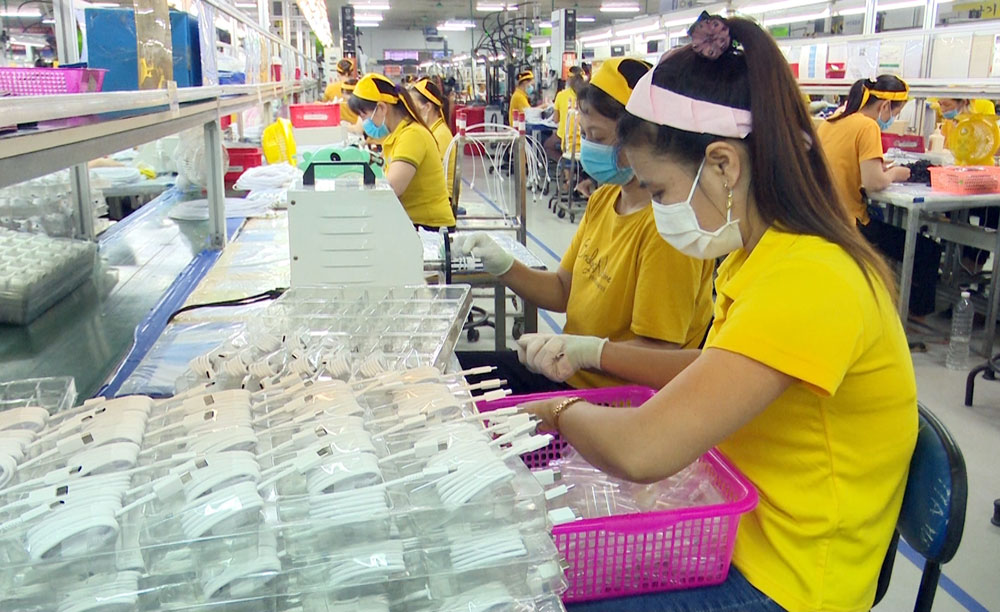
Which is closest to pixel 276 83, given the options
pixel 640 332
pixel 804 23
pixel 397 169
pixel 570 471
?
pixel 397 169

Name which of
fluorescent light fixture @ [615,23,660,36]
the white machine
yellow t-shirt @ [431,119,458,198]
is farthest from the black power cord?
fluorescent light fixture @ [615,23,660,36]

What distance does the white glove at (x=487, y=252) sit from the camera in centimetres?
231

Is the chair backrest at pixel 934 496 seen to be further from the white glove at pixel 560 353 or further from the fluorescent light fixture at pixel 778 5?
the fluorescent light fixture at pixel 778 5

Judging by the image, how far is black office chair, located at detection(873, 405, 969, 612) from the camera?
119 cm

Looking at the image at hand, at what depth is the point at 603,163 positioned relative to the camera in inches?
82.2

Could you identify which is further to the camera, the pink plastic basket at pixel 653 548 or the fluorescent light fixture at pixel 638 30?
the fluorescent light fixture at pixel 638 30

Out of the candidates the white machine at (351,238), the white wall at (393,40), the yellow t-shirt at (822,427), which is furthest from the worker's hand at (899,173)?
the white wall at (393,40)

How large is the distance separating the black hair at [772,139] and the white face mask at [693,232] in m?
0.06

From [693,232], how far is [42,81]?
1.10m

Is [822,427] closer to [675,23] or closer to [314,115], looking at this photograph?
[314,115]

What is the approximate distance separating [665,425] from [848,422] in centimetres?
32

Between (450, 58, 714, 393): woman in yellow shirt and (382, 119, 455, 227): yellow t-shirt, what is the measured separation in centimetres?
184

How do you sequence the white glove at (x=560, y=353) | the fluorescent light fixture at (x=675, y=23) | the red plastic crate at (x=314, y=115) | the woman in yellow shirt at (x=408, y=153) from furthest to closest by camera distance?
the fluorescent light fixture at (x=675, y=23)
the red plastic crate at (x=314, y=115)
the woman in yellow shirt at (x=408, y=153)
the white glove at (x=560, y=353)

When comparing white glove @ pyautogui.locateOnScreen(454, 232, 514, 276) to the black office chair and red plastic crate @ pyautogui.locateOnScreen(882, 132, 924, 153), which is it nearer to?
the black office chair
